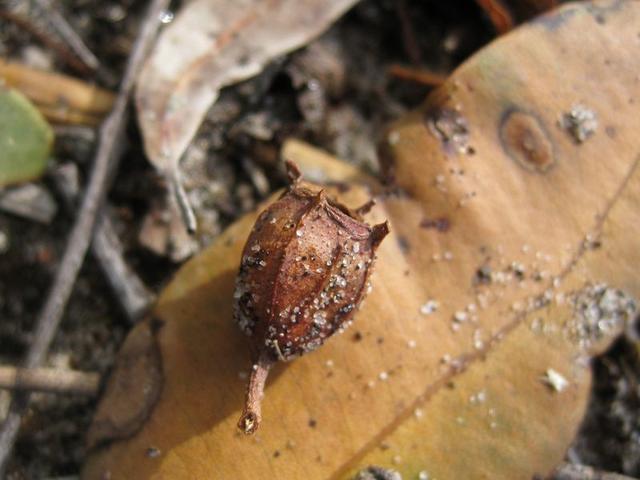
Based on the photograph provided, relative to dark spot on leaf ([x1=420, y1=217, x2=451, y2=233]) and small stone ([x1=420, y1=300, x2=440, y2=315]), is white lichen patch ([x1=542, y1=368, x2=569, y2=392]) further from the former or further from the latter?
dark spot on leaf ([x1=420, y1=217, x2=451, y2=233])

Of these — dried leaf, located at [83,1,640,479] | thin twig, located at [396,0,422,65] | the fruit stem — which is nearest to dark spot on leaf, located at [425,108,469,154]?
dried leaf, located at [83,1,640,479]

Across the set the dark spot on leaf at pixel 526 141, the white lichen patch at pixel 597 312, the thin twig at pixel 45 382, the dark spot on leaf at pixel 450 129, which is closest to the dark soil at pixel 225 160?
the thin twig at pixel 45 382

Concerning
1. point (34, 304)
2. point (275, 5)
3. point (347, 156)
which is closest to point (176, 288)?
point (34, 304)

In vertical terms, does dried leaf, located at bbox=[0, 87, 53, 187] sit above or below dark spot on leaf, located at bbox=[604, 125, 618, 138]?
below

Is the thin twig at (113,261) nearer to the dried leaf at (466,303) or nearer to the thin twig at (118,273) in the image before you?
the thin twig at (118,273)

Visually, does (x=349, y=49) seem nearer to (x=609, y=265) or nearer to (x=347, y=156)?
(x=347, y=156)

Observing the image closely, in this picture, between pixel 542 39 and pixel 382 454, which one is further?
pixel 542 39

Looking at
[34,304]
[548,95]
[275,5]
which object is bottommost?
[34,304]
